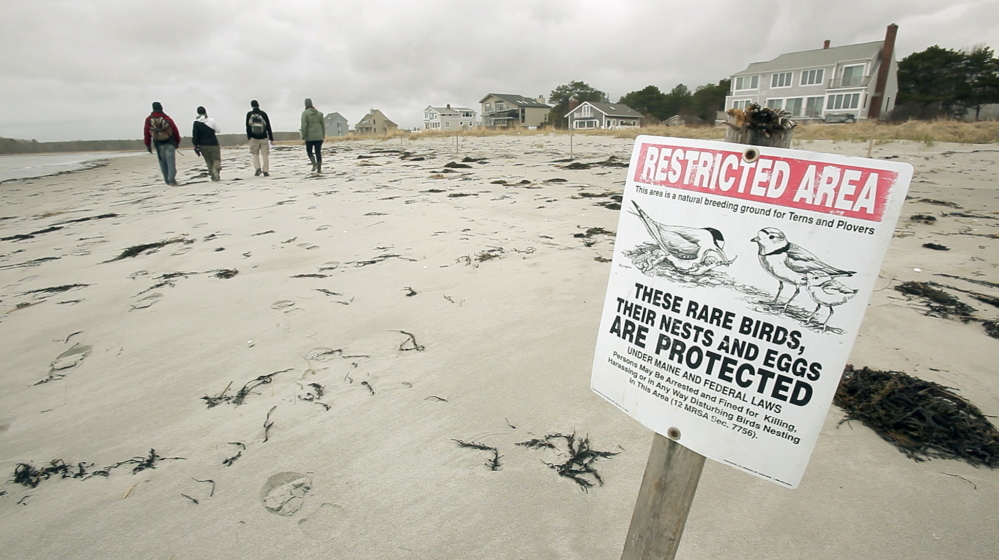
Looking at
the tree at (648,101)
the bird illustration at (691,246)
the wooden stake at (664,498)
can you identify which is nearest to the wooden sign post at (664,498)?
the wooden stake at (664,498)

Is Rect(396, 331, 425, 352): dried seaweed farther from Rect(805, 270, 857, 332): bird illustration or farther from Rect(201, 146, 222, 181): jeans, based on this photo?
Rect(201, 146, 222, 181): jeans

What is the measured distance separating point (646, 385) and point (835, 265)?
1.66ft

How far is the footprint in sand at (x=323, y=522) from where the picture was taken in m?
1.71

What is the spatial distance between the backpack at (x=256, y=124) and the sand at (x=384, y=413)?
6713 millimetres

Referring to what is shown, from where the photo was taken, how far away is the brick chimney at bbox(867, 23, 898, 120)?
36125mm

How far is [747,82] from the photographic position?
4362cm

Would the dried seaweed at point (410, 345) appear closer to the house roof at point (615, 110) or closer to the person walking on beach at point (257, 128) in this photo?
the person walking on beach at point (257, 128)

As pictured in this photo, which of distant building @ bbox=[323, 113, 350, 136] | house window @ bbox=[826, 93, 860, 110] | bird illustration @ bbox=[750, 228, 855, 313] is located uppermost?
house window @ bbox=[826, 93, 860, 110]

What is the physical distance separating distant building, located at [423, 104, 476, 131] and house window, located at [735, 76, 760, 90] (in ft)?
129

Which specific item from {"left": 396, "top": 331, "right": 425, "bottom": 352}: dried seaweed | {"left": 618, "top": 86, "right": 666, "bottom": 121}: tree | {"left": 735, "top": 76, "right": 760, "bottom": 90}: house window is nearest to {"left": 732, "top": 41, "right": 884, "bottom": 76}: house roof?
{"left": 735, "top": 76, "right": 760, "bottom": 90}: house window

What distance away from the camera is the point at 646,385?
1.18m

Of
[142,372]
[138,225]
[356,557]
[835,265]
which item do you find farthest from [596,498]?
[138,225]

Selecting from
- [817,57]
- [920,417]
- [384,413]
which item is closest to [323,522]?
[384,413]

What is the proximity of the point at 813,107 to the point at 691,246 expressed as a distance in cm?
5018
